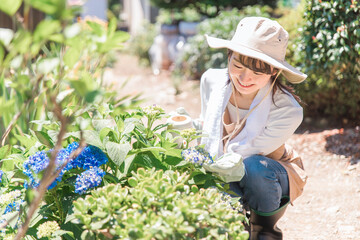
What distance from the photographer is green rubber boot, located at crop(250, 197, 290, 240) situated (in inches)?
77.9

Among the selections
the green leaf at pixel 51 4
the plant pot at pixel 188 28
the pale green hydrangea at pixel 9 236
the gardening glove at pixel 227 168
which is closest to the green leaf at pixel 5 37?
the green leaf at pixel 51 4

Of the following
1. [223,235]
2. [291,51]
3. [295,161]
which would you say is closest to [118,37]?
[223,235]

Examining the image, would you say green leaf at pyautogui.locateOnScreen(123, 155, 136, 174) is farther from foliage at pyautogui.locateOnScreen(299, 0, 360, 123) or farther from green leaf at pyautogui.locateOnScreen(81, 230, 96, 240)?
foliage at pyautogui.locateOnScreen(299, 0, 360, 123)

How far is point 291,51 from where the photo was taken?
4.16m

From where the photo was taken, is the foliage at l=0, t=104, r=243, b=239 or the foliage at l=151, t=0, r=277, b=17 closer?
the foliage at l=0, t=104, r=243, b=239

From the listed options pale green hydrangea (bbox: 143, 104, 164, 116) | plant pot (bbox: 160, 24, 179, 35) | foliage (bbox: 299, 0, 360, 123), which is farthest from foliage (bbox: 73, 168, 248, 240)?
plant pot (bbox: 160, 24, 179, 35)

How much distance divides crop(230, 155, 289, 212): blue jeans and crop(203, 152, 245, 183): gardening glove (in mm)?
244

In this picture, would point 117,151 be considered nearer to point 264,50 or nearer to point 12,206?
point 12,206

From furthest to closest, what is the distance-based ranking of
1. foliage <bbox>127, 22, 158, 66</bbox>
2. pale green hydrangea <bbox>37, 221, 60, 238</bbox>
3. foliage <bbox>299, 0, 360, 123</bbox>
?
foliage <bbox>127, 22, 158, 66</bbox> → foliage <bbox>299, 0, 360, 123</bbox> → pale green hydrangea <bbox>37, 221, 60, 238</bbox>

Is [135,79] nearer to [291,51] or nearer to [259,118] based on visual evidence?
[291,51]

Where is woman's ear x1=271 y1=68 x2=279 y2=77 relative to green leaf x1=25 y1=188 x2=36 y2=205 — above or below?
above

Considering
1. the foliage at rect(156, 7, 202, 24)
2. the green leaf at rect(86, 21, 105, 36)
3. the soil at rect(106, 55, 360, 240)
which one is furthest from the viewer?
the foliage at rect(156, 7, 202, 24)

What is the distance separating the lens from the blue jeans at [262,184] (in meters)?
1.91

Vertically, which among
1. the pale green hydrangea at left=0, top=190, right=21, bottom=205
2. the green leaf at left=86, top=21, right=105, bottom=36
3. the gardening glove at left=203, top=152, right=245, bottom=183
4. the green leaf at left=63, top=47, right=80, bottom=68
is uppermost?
the green leaf at left=86, top=21, right=105, bottom=36
